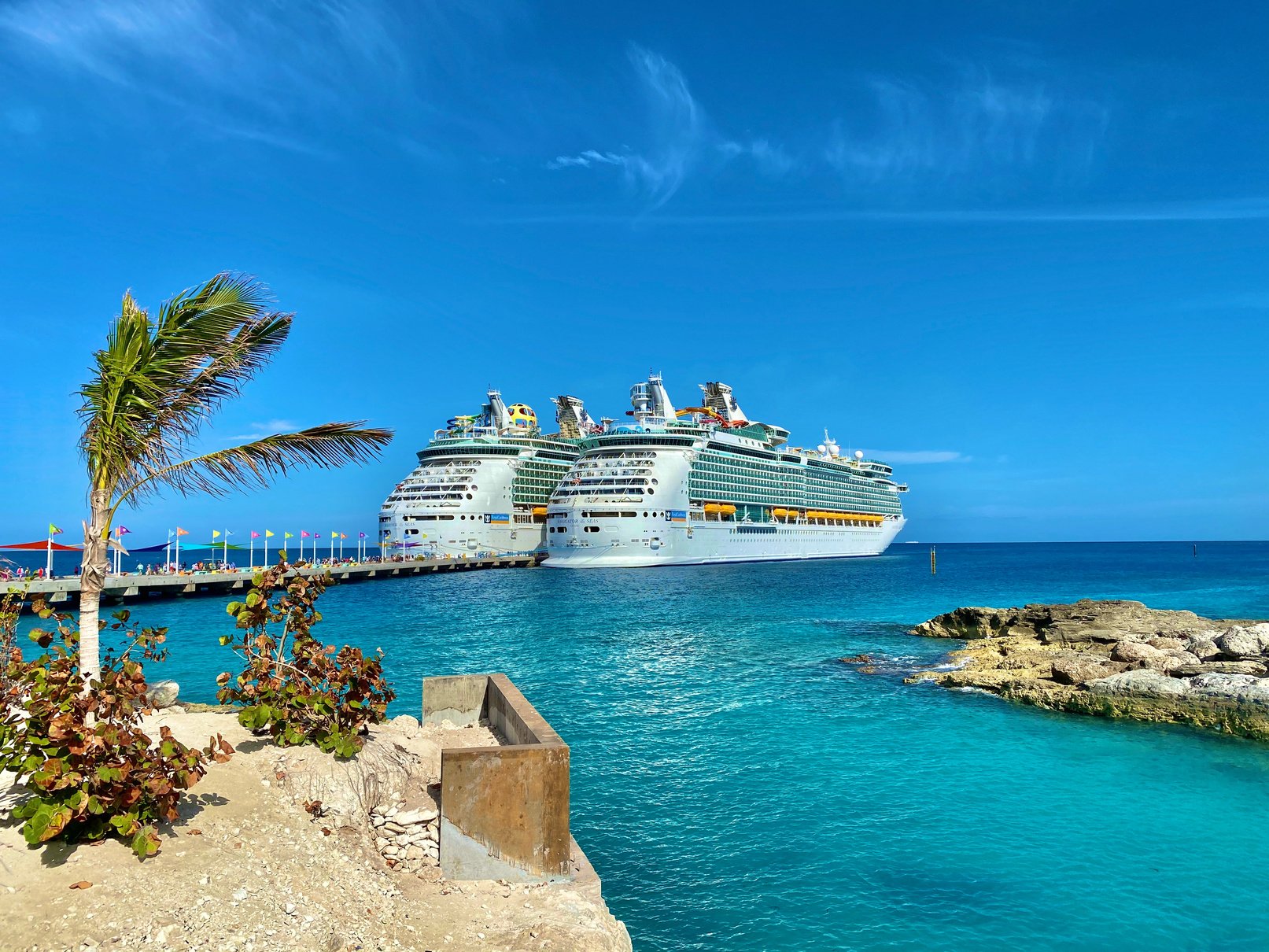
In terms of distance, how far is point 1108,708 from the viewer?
54.2 ft

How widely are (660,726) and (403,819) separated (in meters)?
9.15

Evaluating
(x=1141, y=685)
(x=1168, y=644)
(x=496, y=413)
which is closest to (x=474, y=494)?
(x=496, y=413)

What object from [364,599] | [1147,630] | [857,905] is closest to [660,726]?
[857,905]

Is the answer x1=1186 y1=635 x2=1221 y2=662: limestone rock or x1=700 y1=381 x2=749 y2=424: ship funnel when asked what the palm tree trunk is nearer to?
x1=1186 y1=635 x2=1221 y2=662: limestone rock

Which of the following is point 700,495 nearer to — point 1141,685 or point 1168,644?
point 1168,644

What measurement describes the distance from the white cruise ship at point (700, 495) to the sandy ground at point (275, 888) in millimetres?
63971

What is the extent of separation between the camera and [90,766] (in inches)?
216

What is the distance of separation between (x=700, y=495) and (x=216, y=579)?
43.5m

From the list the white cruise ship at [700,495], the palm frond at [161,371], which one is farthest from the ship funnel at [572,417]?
the palm frond at [161,371]

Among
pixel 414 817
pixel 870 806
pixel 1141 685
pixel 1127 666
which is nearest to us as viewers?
pixel 414 817

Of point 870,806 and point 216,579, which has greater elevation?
point 216,579

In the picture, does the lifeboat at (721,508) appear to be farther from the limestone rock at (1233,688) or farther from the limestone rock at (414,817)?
the limestone rock at (414,817)

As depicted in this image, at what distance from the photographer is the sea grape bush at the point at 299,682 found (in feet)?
24.7

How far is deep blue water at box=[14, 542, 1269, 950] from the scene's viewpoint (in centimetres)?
807
